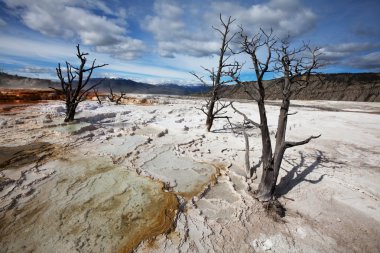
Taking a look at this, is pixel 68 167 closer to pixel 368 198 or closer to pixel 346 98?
pixel 368 198

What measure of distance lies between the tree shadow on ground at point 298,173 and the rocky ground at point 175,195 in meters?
0.02

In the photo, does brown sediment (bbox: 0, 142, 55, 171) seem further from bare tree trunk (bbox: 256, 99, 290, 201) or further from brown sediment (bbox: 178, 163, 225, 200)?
bare tree trunk (bbox: 256, 99, 290, 201)

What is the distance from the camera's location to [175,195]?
474 centimetres

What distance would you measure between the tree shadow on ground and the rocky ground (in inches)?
0.9

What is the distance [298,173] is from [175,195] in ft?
9.72

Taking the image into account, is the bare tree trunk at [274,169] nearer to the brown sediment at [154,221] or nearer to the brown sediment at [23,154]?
the brown sediment at [154,221]

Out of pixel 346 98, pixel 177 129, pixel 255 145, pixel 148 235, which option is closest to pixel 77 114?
pixel 177 129

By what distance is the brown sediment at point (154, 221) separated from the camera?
11.3 feet

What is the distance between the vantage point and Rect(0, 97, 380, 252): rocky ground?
3.48m

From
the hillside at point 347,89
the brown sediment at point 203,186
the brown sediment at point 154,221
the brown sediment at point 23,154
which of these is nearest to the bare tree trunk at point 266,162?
the brown sediment at point 203,186

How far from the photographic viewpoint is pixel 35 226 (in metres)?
3.65

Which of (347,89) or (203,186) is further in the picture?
(347,89)

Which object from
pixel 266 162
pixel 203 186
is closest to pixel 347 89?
pixel 266 162

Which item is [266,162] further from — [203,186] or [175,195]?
[175,195]
